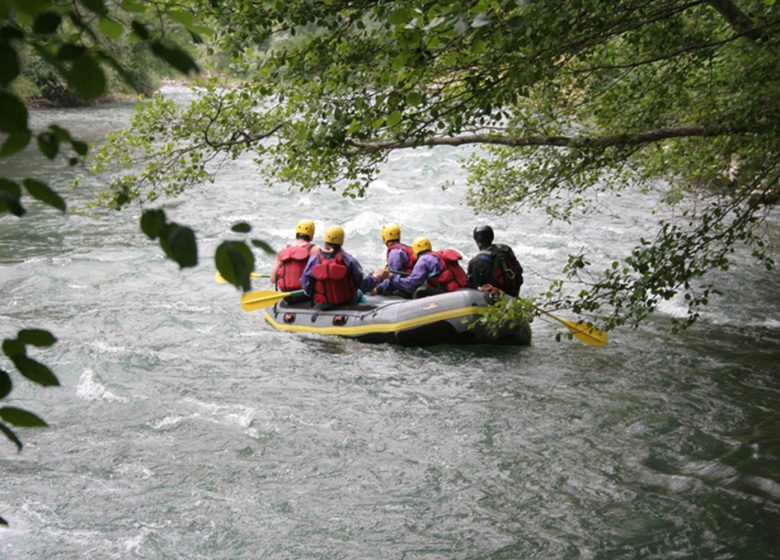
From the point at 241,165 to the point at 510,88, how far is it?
19.2 m

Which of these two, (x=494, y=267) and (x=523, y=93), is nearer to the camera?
(x=523, y=93)

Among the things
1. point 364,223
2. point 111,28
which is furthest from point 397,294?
point 111,28

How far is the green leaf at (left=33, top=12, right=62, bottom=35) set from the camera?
1.58 m

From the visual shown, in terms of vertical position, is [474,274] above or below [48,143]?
below

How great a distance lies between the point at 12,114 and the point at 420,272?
29.5ft

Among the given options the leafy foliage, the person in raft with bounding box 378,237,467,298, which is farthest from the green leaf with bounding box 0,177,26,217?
the person in raft with bounding box 378,237,467,298

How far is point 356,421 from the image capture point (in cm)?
769

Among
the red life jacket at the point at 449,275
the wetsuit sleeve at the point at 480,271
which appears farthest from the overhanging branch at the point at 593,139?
the red life jacket at the point at 449,275

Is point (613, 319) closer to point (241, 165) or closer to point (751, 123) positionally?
point (751, 123)

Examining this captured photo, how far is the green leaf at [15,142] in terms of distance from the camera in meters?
1.58

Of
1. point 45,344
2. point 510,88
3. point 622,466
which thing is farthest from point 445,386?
point 45,344

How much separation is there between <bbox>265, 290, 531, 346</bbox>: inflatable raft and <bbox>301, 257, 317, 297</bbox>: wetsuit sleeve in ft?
0.93

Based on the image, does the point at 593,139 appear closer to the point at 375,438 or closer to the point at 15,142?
the point at 375,438

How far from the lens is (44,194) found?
5.45 ft
